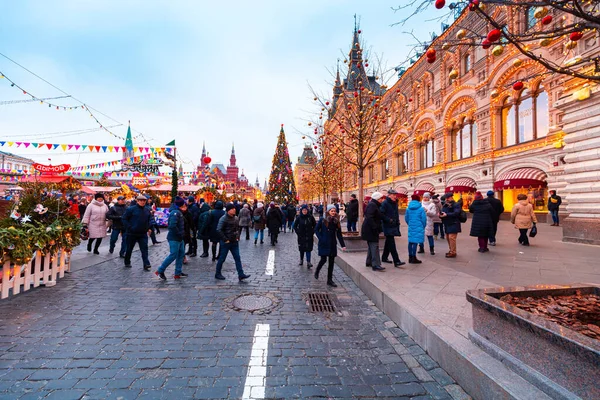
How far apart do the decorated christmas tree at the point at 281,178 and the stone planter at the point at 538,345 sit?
92.4ft

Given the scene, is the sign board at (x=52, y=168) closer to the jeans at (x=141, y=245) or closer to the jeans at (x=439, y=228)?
the jeans at (x=141, y=245)

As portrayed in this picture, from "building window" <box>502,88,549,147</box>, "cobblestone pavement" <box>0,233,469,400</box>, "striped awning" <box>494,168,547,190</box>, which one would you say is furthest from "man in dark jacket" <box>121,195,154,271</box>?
"building window" <box>502,88,549,147</box>

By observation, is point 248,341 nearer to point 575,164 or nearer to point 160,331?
point 160,331

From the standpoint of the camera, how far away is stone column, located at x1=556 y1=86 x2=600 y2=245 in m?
9.91

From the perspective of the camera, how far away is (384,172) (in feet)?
137

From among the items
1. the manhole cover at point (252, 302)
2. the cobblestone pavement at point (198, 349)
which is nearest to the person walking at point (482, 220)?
the cobblestone pavement at point (198, 349)

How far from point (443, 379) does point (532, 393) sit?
0.94 m

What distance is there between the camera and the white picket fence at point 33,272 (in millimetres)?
5050

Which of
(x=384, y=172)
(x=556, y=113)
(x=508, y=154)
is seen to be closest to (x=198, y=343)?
(x=556, y=113)

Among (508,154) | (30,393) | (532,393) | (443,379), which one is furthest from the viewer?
(508,154)

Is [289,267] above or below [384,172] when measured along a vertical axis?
below

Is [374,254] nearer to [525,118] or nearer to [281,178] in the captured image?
[525,118]

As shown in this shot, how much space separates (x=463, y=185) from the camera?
2369cm

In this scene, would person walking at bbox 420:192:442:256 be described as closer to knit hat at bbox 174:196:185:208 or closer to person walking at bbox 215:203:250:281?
person walking at bbox 215:203:250:281
